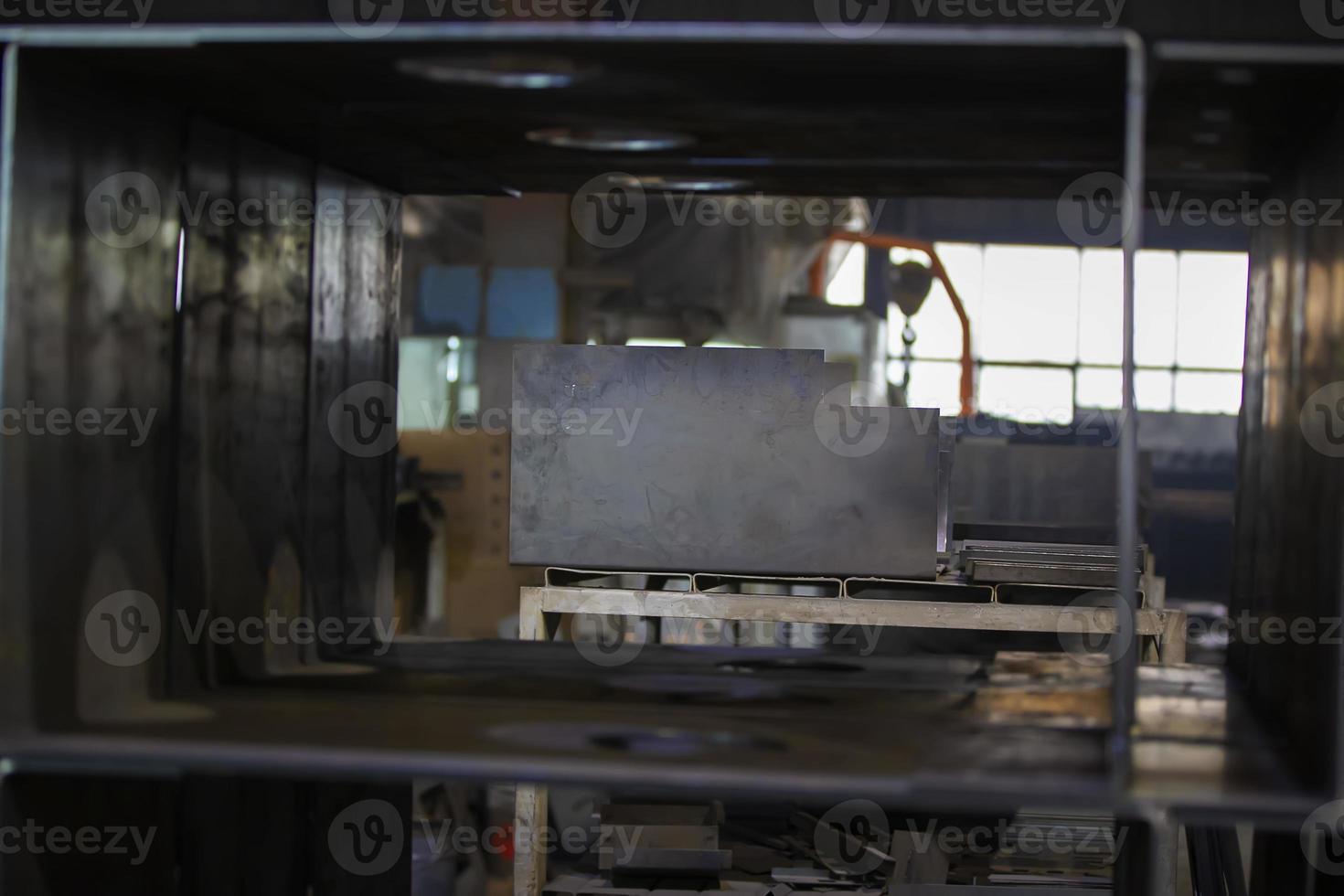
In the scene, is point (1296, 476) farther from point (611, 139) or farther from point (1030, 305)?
point (1030, 305)

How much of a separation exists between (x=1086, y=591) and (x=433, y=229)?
4.76m

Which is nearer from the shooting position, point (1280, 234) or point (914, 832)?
point (1280, 234)

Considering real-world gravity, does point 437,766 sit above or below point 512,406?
below

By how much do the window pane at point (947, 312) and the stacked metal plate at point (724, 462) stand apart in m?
7.95

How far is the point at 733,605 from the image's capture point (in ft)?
8.61

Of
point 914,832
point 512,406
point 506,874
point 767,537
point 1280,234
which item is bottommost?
point 506,874

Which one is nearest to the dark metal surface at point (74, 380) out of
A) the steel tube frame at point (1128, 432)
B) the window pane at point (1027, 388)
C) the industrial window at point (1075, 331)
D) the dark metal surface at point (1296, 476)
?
the steel tube frame at point (1128, 432)

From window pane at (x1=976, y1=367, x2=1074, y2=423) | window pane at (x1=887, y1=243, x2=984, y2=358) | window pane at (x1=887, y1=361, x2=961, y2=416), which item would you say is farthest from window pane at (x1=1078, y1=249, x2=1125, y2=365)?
window pane at (x1=887, y1=361, x2=961, y2=416)

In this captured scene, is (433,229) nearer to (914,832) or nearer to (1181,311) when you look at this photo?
(914,832)

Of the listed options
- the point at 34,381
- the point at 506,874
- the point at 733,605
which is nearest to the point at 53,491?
the point at 34,381

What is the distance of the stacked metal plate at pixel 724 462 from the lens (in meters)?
2.07

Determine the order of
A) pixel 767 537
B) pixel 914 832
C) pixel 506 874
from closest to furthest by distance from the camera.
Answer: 1. pixel 767 537
2. pixel 914 832
3. pixel 506 874

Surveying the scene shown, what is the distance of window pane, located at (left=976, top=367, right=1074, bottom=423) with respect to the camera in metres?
10.2

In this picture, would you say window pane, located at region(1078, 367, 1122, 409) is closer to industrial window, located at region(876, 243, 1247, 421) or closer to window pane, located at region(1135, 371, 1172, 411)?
industrial window, located at region(876, 243, 1247, 421)
